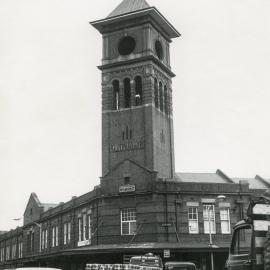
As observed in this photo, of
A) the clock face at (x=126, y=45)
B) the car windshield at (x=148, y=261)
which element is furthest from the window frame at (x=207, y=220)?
the clock face at (x=126, y=45)

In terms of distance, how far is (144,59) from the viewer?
42531 mm

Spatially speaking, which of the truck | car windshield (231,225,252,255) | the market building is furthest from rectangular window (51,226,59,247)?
the truck

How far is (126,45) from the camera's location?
4475 cm

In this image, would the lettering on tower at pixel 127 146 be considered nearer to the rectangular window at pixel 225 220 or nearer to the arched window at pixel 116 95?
the arched window at pixel 116 95

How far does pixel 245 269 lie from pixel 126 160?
29.5 meters

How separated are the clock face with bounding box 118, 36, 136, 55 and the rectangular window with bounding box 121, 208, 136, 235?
13909 millimetres

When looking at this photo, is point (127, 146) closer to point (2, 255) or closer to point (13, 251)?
point (13, 251)

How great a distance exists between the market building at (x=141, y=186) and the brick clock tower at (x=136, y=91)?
8 cm

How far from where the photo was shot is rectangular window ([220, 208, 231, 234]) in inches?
1511

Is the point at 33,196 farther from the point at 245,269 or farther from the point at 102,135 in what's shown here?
the point at 245,269

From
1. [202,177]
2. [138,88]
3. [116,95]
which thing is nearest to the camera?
[138,88]

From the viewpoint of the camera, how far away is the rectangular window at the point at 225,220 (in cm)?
3838

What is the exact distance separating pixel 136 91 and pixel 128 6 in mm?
7889

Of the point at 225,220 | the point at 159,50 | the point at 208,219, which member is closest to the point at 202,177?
the point at 225,220
